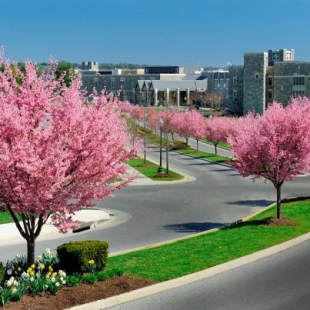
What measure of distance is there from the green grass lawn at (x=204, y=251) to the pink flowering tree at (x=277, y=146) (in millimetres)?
2053

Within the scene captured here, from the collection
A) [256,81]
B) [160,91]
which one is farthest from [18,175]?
[160,91]

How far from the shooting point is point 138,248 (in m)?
22.0

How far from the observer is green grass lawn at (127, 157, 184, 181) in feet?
150

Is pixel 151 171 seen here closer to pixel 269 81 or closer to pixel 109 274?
pixel 109 274

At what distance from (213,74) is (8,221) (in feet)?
417

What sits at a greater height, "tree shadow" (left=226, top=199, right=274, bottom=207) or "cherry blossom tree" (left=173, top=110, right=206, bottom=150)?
"cherry blossom tree" (left=173, top=110, right=206, bottom=150)

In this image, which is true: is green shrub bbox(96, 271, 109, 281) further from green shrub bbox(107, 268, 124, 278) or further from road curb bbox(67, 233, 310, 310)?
road curb bbox(67, 233, 310, 310)

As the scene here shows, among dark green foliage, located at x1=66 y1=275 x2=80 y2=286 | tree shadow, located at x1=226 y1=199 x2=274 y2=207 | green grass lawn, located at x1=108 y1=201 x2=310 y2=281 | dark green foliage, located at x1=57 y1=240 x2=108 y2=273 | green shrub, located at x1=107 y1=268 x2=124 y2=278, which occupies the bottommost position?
tree shadow, located at x1=226 y1=199 x2=274 y2=207

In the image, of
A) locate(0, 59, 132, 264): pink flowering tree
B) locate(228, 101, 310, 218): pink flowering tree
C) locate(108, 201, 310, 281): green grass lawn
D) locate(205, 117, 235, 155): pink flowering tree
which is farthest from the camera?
locate(205, 117, 235, 155): pink flowering tree

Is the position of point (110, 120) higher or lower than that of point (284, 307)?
higher

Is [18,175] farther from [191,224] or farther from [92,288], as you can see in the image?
[191,224]

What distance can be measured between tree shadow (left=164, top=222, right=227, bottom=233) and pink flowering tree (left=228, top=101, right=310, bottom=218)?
3022 millimetres

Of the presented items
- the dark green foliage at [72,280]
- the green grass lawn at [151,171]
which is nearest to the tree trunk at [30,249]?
the dark green foliage at [72,280]

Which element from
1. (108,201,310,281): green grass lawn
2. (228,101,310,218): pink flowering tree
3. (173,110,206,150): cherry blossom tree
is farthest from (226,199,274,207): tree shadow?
(173,110,206,150): cherry blossom tree
